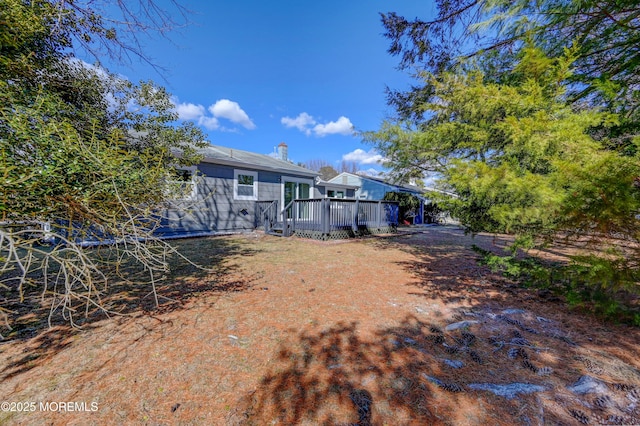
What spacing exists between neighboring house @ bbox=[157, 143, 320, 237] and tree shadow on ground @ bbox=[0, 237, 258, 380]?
3522 millimetres

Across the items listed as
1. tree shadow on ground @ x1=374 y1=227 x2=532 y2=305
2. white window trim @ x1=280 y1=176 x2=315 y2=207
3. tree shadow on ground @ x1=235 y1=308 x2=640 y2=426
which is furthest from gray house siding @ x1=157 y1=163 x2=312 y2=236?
tree shadow on ground @ x1=235 y1=308 x2=640 y2=426

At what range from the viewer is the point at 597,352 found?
2.38 m

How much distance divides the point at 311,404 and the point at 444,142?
4426 millimetres

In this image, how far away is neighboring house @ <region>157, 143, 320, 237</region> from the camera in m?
9.05

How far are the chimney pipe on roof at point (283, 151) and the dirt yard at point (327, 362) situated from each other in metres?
13.0

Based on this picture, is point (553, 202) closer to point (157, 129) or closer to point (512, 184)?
point (512, 184)

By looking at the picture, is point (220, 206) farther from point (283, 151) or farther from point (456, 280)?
point (456, 280)

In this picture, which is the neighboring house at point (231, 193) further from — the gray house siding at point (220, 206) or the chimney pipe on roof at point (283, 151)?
the chimney pipe on roof at point (283, 151)

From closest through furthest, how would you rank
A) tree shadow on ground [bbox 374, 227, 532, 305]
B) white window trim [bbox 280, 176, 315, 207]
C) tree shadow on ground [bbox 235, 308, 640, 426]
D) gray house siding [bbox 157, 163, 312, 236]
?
1. tree shadow on ground [bbox 235, 308, 640, 426]
2. tree shadow on ground [bbox 374, 227, 532, 305]
3. gray house siding [bbox 157, 163, 312, 236]
4. white window trim [bbox 280, 176, 315, 207]

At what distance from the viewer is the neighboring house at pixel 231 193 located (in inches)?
356

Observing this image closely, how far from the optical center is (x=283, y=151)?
16016mm

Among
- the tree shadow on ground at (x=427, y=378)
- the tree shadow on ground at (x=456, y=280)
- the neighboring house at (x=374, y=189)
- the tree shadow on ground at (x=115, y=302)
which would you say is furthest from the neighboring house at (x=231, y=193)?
the neighboring house at (x=374, y=189)

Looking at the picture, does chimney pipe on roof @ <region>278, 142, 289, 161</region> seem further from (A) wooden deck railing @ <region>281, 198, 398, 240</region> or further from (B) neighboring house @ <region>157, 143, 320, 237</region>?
(A) wooden deck railing @ <region>281, 198, 398, 240</region>

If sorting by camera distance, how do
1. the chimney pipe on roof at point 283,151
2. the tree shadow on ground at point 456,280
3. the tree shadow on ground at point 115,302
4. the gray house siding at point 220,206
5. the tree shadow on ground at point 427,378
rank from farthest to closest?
the chimney pipe on roof at point 283,151 → the gray house siding at point 220,206 → the tree shadow on ground at point 456,280 → the tree shadow on ground at point 115,302 → the tree shadow on ground at point 427,378
